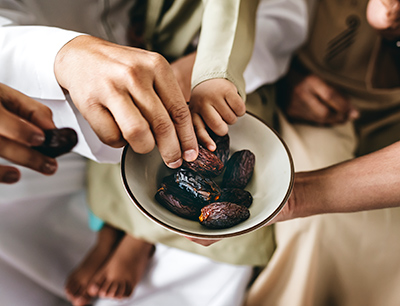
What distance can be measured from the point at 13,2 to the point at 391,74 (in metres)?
0.76

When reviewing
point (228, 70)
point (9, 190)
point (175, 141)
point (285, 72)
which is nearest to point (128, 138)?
point (175, 141)

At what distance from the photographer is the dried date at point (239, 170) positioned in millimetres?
454

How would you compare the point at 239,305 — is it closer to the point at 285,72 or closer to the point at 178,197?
the point at 178,197

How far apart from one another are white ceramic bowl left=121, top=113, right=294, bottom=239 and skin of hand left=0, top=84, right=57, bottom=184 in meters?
0.14

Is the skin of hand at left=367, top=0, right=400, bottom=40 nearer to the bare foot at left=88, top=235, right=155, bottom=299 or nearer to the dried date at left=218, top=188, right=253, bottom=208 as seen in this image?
the dried date at left=218, top=188, right=253, bottom=208

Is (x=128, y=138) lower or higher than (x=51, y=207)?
higher

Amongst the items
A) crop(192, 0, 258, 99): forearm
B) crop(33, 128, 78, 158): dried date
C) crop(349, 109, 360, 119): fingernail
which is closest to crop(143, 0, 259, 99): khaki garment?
crop(192, 0, 258, 99): forearm

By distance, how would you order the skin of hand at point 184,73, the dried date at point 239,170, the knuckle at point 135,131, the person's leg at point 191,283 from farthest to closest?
1. the person's leg at point 191,283
2. the skin of hand at point 184,73
3. the dried date at point 239,170
4. the knuckle at point 135,131

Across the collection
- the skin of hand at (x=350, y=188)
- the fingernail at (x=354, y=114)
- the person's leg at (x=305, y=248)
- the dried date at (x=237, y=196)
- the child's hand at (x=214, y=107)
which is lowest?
the person's leg at (x=305, y=248)

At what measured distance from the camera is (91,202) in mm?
761

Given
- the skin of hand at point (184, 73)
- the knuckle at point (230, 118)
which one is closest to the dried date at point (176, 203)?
the knuckle at point (230, 118)

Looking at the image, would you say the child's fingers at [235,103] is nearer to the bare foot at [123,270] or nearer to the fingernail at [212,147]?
the fingernail at [212,147]

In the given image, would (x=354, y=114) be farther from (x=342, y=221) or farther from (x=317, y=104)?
(x=342, y=221)

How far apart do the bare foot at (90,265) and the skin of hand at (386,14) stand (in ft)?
2.47
